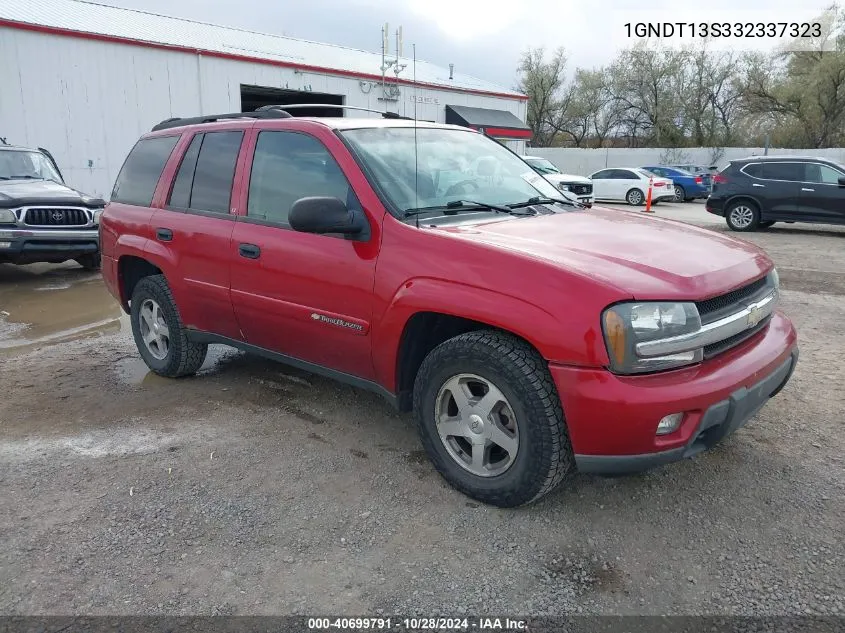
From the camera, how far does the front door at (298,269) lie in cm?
332

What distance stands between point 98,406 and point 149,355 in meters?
0.65

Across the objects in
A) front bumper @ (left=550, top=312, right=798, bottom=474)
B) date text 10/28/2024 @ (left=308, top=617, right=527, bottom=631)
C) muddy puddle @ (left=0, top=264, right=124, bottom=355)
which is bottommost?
date text 10/28/2024 @ (left=308, top=617, right=527, bottom=631)

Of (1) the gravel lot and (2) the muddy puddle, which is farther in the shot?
(2) the muddy puddle

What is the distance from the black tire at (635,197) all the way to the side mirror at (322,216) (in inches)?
846

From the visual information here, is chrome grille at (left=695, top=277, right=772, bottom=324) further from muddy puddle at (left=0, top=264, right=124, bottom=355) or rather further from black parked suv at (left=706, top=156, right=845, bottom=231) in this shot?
black parked suv at (left=706, top=156, right=845, bottom=231)

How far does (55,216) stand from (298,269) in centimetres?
671

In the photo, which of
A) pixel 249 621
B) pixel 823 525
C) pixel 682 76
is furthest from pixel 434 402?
pixel 682 76

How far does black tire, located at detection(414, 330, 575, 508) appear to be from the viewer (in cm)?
268

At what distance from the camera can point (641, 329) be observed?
2506 mm

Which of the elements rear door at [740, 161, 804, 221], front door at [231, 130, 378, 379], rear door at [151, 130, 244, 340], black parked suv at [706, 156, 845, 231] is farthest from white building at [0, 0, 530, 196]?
front door at [231, 130, 378, 379]

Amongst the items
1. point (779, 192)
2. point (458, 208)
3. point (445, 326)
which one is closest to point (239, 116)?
point (458, 208)

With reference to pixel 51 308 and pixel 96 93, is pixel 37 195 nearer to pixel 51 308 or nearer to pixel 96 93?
pixel 51 308

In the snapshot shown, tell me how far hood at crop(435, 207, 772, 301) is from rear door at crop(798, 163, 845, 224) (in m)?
11.6

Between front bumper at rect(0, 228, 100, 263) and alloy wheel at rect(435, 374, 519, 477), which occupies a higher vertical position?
front bumper at rect(0, 228, 100, 263)
